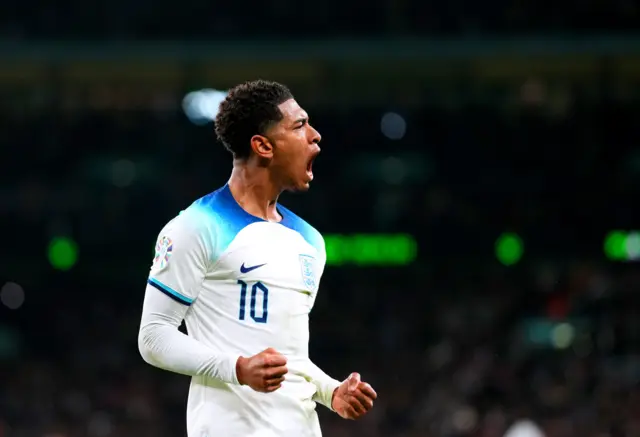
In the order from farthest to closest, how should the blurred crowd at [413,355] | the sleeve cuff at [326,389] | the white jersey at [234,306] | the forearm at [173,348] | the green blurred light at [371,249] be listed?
1. the green blurred light at [371,249]
2. the blurred crowd at [413,355]
3. the sleeve cuff at [326,389]
4. the white jersey at [234,306]
5. the forearm at [173,348]

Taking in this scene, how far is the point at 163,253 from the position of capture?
3777mm

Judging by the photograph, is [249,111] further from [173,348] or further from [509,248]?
[509,248]

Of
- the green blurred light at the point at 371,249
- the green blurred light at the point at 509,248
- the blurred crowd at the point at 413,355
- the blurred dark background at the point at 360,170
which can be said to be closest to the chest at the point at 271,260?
the blurred crowd at the point at 413,355

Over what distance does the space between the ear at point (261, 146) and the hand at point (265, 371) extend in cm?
81

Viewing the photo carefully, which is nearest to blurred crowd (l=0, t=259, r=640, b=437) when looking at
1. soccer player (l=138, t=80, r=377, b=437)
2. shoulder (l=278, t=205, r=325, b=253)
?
shoulder (l=278, t=205, r=325, b=253)

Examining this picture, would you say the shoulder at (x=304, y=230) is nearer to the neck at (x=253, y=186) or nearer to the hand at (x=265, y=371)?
the neck at (x=253, y=186)

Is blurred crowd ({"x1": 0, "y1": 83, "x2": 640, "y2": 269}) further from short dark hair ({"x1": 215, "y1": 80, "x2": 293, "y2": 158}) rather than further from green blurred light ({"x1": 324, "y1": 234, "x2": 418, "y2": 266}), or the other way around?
short dark hair ({"x1": 215, "y1": 80, "x2": 293, "y2": 158})

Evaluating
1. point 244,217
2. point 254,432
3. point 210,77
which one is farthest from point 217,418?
point 210,77

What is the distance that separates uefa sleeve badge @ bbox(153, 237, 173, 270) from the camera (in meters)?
3.76

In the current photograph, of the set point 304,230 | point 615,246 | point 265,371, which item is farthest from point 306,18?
point 265,371

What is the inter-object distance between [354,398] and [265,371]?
0.48 m

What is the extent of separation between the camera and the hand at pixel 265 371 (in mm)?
3533

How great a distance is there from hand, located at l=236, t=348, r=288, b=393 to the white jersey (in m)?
0.15

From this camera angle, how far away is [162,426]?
18344mm
